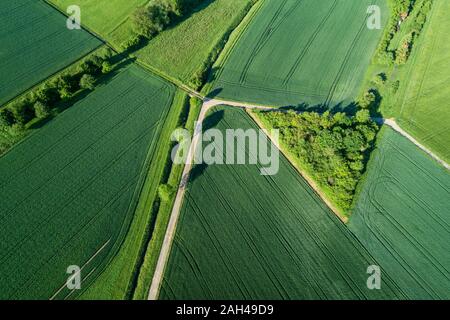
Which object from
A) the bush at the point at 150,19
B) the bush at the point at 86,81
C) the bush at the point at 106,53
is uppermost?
the bush at the point at 150,19

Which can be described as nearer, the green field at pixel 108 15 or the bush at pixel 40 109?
the bush at pixel 40 109

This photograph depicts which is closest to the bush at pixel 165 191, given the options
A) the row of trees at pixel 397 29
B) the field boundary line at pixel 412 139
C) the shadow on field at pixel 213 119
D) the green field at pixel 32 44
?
the shadow on field at pixel 213 119

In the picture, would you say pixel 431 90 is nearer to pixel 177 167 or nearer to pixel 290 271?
pixel 290 271

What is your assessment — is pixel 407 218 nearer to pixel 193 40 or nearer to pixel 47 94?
pixel 193 40

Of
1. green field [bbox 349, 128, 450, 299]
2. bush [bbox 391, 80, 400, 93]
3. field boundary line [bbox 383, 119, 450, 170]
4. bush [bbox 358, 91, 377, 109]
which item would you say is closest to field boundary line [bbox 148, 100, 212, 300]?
green field [bbox 349, 128, 450, 299]

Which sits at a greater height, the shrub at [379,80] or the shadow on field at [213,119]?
the shrub at [379,80]

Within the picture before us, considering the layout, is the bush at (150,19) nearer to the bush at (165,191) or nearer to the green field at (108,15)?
the green field at (108,15)
